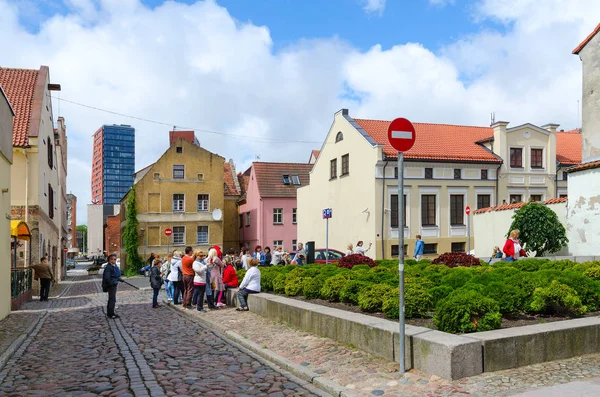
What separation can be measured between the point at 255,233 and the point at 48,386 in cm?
4070

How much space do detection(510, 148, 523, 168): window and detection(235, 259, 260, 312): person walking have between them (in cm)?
2528

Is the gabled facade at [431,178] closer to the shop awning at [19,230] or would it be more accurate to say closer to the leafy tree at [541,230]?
the leafy tree at [541,230]

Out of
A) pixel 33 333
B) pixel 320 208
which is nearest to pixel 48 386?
pixel 33 333

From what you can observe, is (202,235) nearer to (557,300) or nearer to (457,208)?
(457,208)

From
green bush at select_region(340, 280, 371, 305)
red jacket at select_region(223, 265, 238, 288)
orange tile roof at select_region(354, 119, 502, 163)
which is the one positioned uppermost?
orange tile roof at select_region(354, 119, 502, 163)

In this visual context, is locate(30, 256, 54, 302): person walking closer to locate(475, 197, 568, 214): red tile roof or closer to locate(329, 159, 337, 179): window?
locate(475, 197, 568, 214): red tile roof

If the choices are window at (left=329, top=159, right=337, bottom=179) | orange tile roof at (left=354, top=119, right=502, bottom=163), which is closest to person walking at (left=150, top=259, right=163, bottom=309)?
orange tile roof at (left=354, top=119, right=502, bottom=163)

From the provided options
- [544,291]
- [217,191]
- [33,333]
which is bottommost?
[33,333]

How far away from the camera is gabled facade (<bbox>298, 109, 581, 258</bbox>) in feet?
105

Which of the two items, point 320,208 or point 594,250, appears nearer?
point 594,250

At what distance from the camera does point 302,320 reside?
34.8 ft

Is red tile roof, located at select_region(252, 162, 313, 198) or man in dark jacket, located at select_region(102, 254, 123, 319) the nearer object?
man in dark jacket, located at select_region(102, 254, 123, 319)

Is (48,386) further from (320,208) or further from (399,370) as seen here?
(320,208)

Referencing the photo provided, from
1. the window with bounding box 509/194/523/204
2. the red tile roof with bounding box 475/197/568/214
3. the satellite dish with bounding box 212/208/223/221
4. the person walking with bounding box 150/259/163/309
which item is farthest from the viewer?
the satellite dish with bounding box 212/208/223/221
